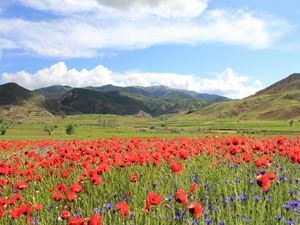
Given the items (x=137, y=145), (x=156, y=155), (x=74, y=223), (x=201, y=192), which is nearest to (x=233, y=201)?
(x=201, y=192)

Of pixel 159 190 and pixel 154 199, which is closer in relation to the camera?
pixel 154 199

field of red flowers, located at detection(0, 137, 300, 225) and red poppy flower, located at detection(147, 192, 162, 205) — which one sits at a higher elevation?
red poppy flower, located at detection(147, 192, 162, 205)

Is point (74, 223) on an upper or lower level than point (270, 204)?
upper

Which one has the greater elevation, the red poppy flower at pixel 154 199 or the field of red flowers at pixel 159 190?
the red poppy flower at pixel 154 199

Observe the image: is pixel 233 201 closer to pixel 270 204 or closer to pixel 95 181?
pixel 270 204

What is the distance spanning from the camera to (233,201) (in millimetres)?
5977

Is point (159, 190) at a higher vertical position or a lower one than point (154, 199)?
lower

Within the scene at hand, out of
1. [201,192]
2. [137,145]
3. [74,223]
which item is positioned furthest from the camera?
[137,145]

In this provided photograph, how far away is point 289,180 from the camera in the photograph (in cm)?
730

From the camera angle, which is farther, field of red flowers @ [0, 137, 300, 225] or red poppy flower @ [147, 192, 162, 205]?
field of red flowers @ [0, 137, 300, 225]

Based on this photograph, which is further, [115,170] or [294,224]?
[115,170]

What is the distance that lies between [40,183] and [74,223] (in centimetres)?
584

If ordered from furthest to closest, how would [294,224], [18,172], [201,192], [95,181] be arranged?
[18,172]
[201,192]
[95,181]
[294,224]

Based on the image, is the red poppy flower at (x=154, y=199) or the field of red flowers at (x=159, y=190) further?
the field of red flowers at (x=159, y=190)
